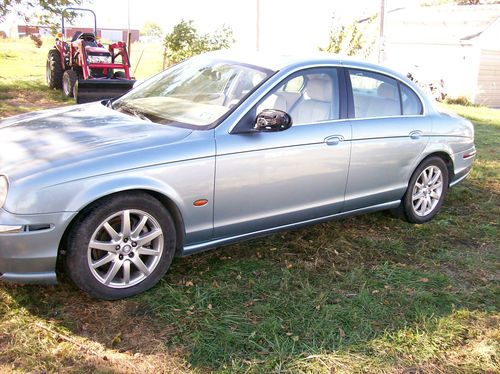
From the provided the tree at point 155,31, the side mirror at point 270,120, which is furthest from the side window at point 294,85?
the tree at point 155,31

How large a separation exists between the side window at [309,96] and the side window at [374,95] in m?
0.23

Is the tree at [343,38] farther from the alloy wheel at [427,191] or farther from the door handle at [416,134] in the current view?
the door handle at [416,134]

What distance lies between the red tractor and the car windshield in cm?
676

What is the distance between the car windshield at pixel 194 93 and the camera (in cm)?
395

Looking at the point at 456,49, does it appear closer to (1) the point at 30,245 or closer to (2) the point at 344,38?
(2) the point at 344,38

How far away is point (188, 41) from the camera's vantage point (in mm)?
18062

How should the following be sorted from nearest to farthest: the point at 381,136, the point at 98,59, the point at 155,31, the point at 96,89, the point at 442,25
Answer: the point at 381,136, the point at 96,89, the point at 98,59, the point at 442,25, the point at 155,31

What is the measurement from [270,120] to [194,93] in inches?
34.3

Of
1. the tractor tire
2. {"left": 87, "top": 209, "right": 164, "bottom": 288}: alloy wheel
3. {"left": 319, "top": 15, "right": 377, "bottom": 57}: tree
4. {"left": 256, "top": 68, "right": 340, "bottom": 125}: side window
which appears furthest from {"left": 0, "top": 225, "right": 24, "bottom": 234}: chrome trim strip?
{"left": 319, "top": 15, "right": 377, "bottom": 57}: tree

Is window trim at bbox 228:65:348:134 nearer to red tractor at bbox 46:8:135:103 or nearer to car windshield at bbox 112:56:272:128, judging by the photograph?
car windshield at bbox 112:56:272:128

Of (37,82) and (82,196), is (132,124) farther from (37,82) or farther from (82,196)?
(37,82)

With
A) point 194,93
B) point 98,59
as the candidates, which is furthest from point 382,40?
point 194,93

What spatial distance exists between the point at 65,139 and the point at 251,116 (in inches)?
51.3

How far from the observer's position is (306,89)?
14.4ft
